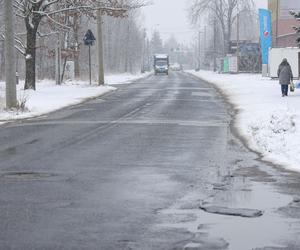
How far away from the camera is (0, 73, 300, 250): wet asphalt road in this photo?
6.74 metres

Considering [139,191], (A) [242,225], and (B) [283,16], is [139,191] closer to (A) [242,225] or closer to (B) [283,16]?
(A) [242,225]

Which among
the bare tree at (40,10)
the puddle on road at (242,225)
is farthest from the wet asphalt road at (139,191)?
the bare tree at (40,10)

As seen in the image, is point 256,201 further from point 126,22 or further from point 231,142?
point 126,22

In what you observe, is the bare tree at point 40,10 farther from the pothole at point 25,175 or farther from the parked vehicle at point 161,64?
the parked vehicle at point 161,64

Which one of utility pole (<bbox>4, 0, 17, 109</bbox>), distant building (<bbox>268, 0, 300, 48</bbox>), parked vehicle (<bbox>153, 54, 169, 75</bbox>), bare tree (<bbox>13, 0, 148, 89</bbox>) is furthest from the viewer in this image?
parked vehicle (<bbox>153, 54, 169, 75</bbox>)

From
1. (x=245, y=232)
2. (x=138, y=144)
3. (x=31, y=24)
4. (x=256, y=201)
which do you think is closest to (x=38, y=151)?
(x=138, y=144)

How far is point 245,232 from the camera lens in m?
6.98

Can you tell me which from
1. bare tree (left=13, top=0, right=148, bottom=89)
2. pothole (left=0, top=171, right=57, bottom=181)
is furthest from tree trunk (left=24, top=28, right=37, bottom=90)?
pothole (left=0, top=171, right=57, bottom=181)

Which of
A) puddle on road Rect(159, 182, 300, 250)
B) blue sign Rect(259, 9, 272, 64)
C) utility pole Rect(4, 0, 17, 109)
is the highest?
blue sign Rect(259, 9, 272, 64)

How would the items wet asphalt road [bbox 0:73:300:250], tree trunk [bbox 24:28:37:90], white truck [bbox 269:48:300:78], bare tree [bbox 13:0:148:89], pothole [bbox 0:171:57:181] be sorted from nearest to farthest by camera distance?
1. wet asphalt road [bbox 0:73:300:250]
2. pothole [bbox 0:171:57:181]
3. bare tree [bbox 13:0:148:89]
4. tree trunk [bbox 24:28:37:90]
5. white truck [bbox 269:48:300:78]

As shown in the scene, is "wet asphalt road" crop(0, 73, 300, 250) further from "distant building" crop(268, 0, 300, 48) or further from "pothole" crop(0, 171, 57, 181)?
"distant building" crop(268, 0, 300, 48)

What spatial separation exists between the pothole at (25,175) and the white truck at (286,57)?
37583mm

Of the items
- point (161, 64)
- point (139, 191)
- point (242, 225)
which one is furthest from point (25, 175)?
point (161, 64)

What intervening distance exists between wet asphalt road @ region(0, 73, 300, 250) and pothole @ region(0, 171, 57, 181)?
0.7 inches
